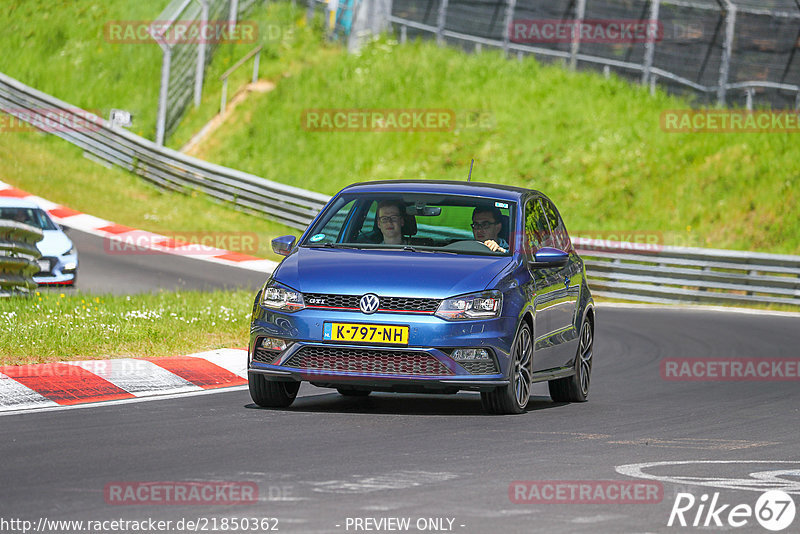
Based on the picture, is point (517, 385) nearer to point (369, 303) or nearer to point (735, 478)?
point (369, 303)

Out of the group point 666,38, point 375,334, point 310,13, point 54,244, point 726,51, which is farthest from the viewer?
point 310,13

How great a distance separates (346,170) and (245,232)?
15.7 feet

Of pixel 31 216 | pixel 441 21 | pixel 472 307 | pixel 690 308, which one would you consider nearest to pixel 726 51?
pixel 690 308

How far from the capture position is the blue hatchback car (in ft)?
31.4

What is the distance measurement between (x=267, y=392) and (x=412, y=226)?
1698 millimetres

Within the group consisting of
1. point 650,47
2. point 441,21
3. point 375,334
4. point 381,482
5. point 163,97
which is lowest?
point 381,482

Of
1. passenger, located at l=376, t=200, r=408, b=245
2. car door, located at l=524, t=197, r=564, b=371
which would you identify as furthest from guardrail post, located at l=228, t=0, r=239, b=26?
passenger, located at l=376, t=200, r=408, b=245

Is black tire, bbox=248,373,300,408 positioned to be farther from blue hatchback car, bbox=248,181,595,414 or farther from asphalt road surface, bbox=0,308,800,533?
asphalt road surface, bbox=0,308,800,533

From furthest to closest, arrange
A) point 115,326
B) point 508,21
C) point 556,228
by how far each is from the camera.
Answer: point 508,21 → point 115,326 → point 556,228

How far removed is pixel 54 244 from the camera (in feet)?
69.1

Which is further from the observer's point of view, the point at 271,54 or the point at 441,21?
the point at 271,54

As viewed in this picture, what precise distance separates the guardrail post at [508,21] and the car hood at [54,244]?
47.1 feet

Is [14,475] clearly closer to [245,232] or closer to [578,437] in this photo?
[578,437]

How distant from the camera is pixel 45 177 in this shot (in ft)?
107
